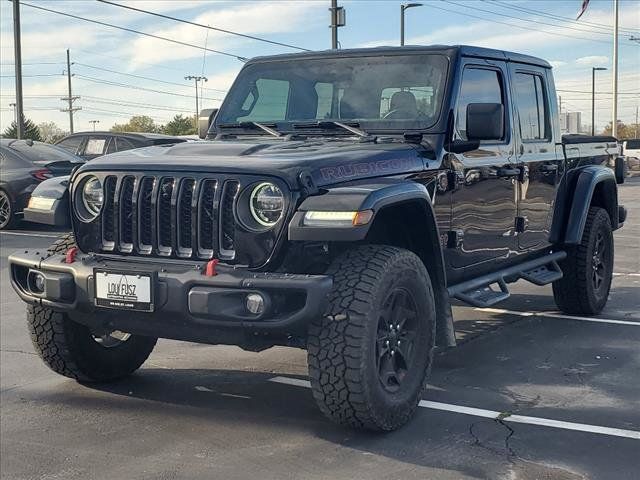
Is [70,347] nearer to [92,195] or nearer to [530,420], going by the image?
[92,195]

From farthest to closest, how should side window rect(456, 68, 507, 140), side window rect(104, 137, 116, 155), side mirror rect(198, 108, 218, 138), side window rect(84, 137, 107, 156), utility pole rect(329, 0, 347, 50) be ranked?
1. utility pole rect(329, 0, 347, 50)
2. side window rect(84, 137, 107, 156)
3. side window rect(104, 137, 116, 155)
4. side mirror rect(198, 108, 218, 138)
5. side window rect(456, 68, 507, 140)

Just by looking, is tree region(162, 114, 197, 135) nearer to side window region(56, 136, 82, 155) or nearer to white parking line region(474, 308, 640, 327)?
side window region(56, 136, 82, 155)

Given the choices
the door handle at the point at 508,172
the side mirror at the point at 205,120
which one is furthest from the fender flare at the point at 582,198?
the side mirror at the point at 205,120

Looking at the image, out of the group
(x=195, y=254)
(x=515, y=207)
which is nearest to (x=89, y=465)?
(x=195, y=254)

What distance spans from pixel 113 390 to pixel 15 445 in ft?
3.12

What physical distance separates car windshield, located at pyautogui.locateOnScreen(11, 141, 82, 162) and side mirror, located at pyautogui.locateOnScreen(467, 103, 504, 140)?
34.8 ft

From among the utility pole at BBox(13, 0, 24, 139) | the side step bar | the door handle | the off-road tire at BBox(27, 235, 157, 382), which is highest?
the utility pole at BBox(13, 0, 24, 139)

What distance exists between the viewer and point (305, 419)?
4.44 meters

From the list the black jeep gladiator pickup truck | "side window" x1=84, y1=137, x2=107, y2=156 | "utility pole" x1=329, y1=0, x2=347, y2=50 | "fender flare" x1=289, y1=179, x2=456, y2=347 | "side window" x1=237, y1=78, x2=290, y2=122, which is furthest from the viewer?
"utility pole" x1=329, y1=0, x2=347, y2=50

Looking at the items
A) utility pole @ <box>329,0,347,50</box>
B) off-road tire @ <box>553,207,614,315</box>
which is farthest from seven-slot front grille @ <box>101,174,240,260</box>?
utility pole @ <box>329,0,347,50</box>

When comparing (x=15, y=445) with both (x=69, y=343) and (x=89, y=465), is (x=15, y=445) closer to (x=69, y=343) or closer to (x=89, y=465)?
(x=89, y=465)

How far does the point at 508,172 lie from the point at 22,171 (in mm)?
10430

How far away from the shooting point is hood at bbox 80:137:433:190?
400 centimetres

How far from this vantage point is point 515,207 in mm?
5883
